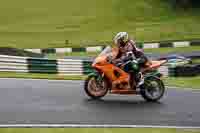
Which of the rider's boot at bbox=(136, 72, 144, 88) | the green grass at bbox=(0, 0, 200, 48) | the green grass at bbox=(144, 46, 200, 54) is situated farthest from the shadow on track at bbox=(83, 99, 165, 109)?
the green grass at bbox=(0, 0, 200, 48)

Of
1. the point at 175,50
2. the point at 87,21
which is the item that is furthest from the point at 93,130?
the point at 87,21

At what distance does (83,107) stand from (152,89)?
1.91 metres

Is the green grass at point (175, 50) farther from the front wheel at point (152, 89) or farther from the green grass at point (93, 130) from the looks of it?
the green grass at point (93, 130)

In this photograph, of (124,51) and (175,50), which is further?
(175,50)

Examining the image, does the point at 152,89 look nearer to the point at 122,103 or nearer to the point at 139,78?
the point at 139,78

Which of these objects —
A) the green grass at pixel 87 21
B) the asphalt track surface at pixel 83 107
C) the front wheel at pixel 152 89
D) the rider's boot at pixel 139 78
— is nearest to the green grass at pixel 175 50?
the green grass at pixel 87 21

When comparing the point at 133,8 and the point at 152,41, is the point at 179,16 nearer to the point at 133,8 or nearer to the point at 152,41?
the point at 133,8

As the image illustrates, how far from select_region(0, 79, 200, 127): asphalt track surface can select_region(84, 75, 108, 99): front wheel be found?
0.17 metres

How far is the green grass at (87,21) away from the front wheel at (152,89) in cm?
2217

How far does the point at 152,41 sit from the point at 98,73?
22703 mm

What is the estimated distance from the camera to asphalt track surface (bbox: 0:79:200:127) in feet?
34.2

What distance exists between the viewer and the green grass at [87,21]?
118 feet

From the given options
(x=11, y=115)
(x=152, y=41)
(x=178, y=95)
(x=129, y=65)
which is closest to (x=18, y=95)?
(x=11, y=115)

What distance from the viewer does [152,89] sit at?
12266 millimetres
